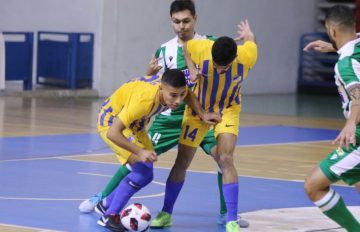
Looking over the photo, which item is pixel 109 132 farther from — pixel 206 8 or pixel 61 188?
pixel 206 8

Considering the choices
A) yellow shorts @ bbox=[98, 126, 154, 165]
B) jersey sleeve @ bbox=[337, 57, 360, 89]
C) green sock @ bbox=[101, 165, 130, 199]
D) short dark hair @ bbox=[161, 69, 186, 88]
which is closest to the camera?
jersey sleeve @ bbox=[337, 57, 360, 89]

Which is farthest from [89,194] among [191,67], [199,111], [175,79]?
[175,79]

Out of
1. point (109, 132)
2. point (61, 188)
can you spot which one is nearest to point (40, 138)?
point (61, 188)

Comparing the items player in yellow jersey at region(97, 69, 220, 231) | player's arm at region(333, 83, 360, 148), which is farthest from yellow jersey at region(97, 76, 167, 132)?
player's arm at region(333, 83, 360, 148)

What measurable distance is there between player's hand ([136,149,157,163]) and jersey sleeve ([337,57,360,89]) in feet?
6.01

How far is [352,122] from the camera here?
761 cm

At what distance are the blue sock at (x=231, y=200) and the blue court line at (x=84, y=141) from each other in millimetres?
5420

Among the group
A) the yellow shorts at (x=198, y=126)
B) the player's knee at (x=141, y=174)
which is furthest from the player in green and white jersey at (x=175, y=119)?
the player's knee at (x=141, y=174)

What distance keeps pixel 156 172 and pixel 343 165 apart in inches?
207

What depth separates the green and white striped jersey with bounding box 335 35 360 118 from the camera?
7.80m

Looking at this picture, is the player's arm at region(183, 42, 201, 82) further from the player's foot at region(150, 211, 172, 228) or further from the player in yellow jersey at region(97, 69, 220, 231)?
the player's foot at region(150, 211, 172, 228)

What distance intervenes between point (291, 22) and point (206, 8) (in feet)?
13.0

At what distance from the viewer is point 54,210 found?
9.89 meters

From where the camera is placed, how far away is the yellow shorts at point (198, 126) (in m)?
9.45
